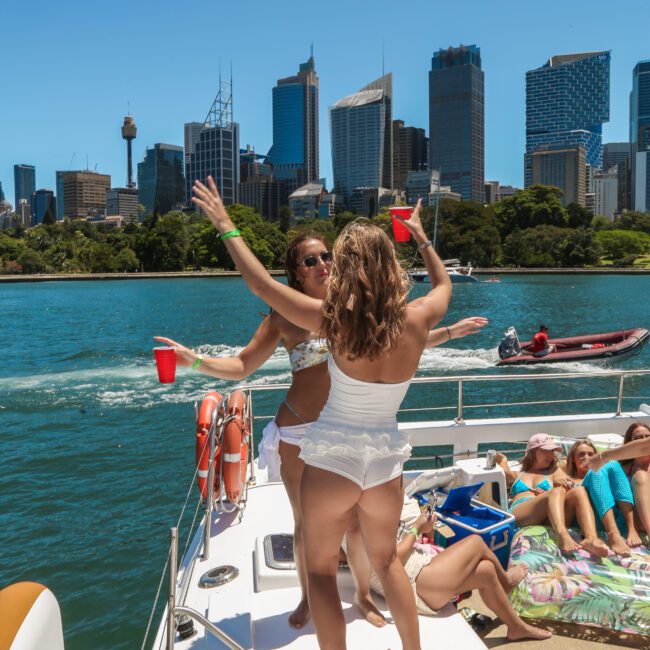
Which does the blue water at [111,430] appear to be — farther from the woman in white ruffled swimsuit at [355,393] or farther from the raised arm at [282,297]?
the raised arm at [282,297]

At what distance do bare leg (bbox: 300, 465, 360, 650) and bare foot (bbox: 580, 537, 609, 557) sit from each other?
1951mm

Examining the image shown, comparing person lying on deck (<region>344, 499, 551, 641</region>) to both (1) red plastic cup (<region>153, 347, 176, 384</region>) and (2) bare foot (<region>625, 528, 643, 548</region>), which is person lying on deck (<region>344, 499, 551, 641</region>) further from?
(1) red plastic cup (<region>153, 347, 176, 384</region>)

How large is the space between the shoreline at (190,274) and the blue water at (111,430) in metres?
43.1

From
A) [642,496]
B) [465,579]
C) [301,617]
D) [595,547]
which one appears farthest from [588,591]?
Result: [301,617]

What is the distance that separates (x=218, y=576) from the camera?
3.53 meters

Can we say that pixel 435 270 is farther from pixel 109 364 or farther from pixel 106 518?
pixel 109 364

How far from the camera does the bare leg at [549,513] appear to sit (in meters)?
3.80

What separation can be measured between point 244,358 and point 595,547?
7.55ft

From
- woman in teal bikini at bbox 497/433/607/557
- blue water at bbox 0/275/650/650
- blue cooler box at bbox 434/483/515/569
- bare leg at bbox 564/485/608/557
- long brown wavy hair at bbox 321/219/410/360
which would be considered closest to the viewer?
long brown wavy hair at bbox 321/219/410/360

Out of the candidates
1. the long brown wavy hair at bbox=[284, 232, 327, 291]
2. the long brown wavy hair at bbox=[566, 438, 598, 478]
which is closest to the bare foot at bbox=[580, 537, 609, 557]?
the long brown wavy hair at bbox=[566, 438, 598, 478]

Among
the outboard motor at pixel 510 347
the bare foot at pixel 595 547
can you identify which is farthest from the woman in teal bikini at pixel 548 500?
the outboard motor at pixel 510 347

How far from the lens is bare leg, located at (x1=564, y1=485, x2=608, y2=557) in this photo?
12.1 ft

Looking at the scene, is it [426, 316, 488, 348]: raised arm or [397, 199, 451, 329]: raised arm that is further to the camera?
[426, 316, 488, 348]: raised arm

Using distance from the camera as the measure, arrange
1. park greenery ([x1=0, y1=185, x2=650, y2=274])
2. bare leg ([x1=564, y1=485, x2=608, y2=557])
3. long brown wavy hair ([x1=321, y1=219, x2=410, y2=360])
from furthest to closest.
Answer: park greenery ([x1=0, y1=185, x2=650, y2=274]) < bare leg ([x1=564, y1=485, x2=608, y2=557]) < long brown wavy hair ([x1=321, y1=219, x2=410, y2=360])
